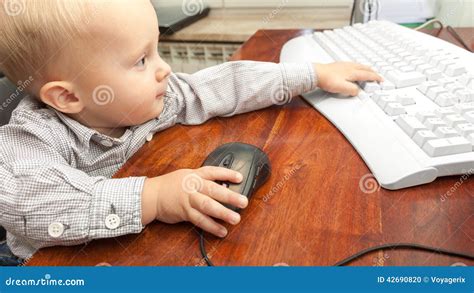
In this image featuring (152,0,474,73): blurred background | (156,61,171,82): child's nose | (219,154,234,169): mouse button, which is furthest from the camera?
(152,0,474,73): blurred background

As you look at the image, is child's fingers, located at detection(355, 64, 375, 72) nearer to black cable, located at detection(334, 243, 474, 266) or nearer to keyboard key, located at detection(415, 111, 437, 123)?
keyboard key, located at detection(415, 111, 437, 123)

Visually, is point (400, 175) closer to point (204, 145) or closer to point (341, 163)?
point (341, 163)

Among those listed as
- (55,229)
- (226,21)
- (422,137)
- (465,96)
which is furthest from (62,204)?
(226,21)

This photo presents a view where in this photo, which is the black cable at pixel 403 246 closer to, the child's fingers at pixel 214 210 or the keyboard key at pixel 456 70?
the child's fingers at pixel 214 210

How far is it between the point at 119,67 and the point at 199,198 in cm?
23

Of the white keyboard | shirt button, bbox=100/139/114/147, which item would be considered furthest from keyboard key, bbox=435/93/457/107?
shirt button, bbox=100/139/114/147

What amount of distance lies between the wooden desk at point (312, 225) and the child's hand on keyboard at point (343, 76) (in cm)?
12

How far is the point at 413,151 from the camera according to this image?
413 millimetres

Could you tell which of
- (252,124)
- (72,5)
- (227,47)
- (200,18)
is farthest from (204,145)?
(200,18)

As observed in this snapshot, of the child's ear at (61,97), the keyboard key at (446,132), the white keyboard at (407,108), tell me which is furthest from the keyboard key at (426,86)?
the child's ear at (61,97)

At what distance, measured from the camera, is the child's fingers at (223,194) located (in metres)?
0.37

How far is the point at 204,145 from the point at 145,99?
10cm

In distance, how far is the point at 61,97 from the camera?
19.7 inches

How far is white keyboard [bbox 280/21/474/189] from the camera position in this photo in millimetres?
400
